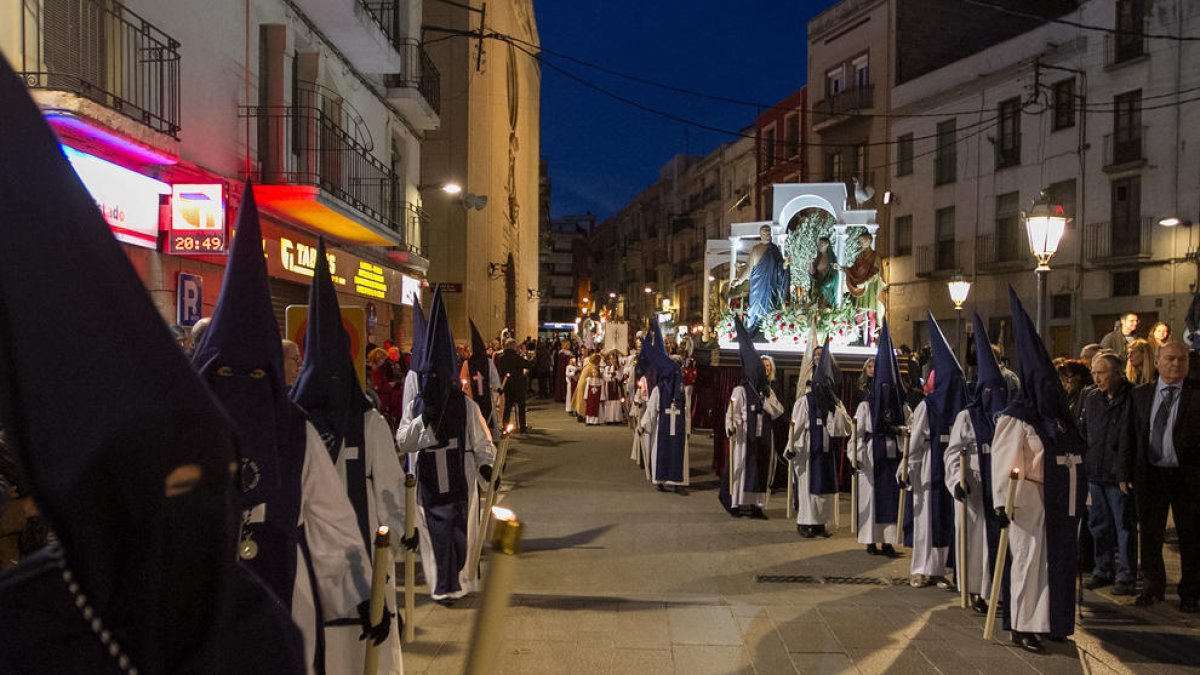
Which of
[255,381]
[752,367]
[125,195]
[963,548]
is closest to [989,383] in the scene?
[963,548]

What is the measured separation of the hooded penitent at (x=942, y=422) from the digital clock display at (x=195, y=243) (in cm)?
787

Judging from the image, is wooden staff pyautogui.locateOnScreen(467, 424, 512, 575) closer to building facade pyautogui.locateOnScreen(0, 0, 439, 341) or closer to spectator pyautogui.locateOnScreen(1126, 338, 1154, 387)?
building facade pyautogui.locateOnScreen(0, 0, 439, 341)

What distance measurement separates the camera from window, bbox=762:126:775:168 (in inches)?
1828

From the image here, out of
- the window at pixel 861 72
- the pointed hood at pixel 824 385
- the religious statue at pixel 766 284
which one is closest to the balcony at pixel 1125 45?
the window at pixel 861 72

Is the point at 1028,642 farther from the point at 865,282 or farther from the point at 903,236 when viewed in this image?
the point at 903,236

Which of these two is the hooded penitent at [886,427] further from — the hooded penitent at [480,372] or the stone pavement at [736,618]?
the hooded penitent at [480,372]

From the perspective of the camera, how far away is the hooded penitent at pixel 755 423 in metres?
11.0

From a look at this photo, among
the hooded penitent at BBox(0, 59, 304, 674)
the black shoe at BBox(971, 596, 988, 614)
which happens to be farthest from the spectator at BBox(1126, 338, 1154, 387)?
the hooded penitent at BBox(0, 59, 304, 674)

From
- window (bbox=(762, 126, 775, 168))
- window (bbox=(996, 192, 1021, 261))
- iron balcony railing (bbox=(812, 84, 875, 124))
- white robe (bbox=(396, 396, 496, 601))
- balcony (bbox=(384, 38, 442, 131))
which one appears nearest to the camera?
white robe (bbox=(396, 396, 496, 601))

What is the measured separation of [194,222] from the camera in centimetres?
1052

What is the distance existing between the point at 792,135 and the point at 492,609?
149 feet

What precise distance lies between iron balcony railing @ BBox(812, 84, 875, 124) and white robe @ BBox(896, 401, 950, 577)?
31.0 metres

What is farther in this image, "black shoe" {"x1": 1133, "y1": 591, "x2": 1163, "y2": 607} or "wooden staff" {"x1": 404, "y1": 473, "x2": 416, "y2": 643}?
"black shoe" {"x1": 1133, "y1": 591, "x2": 1163, "y2": 607}

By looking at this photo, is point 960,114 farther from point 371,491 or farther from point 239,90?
point 371,491
